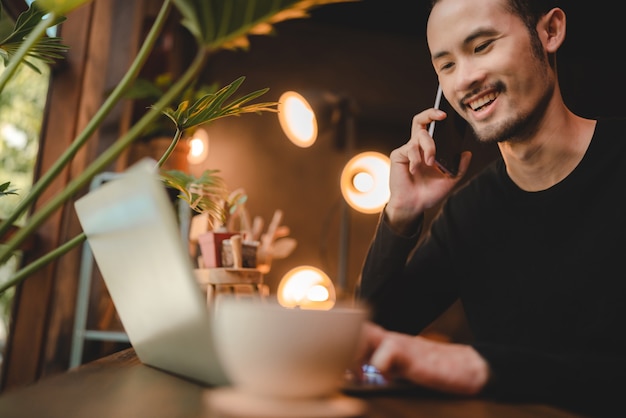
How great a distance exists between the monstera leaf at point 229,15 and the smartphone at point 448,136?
0.69 meters

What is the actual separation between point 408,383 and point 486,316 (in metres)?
0.72

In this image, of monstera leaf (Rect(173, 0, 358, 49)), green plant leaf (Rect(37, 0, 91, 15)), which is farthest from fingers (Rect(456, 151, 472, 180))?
green plant leaf (Rect(37, 0, 91, 15))

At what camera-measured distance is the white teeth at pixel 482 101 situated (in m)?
1.09

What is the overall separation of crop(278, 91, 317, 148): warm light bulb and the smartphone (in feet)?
1.78

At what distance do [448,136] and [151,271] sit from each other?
0.87 m

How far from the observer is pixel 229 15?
42 cm

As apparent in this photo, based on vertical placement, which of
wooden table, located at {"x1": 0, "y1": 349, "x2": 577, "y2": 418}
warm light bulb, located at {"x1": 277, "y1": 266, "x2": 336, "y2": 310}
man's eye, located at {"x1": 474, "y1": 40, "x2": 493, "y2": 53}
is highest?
man's eye, located at {"x1": 474, "y1": 40, "x2": 493, "y2": 53}

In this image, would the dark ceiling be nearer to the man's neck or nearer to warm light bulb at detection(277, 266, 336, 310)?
the man's neck

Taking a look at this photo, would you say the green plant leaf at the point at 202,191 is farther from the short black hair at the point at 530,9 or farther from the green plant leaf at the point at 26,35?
the short black hair at the point at 530,9

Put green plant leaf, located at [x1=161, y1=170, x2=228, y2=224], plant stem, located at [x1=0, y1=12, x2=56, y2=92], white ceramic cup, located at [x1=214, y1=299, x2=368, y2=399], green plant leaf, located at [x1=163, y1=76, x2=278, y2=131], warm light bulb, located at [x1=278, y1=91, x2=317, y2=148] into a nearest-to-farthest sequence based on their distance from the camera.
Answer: white ceramic cup, located at [x1=214, y1=299, x2=368, y2=399] → plant stem, located at [x1=0, y1=12, x2=56, y2=92] → green plant leaf, located at [x1=163, y1=76, x2=278, y2=131] → green plant leaf, located at [x1=161, y1=170, x2=228, y2=224] → warm light bulb, located at [x1=278, y1=91, x2=317, y2=148]

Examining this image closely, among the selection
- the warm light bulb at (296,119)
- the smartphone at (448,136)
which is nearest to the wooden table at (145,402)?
the smartphone at (448,136)

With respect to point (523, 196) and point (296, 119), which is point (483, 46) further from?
point (296, 119)

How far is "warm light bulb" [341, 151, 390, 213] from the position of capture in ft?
4.32

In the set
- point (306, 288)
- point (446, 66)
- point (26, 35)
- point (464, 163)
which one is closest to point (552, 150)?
point (464, 163)
